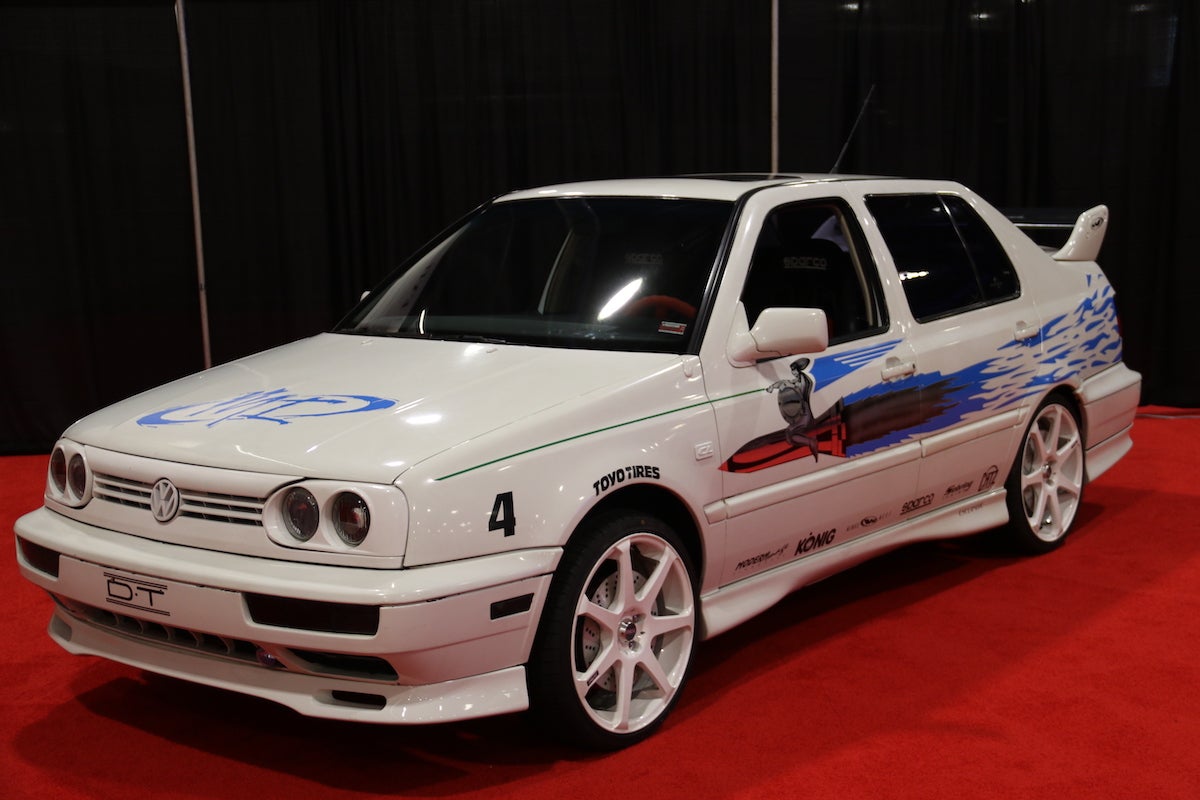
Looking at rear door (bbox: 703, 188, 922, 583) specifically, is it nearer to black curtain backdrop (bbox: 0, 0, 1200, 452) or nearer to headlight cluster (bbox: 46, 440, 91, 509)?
headlight cluster (bbox: 46, 440, 91, 509)

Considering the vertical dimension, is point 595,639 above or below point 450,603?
below

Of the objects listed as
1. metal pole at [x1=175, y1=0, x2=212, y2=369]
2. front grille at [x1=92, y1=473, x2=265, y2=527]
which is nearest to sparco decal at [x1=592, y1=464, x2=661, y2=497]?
front grille at [x1=92, y1=473, x2=265, y2=527]

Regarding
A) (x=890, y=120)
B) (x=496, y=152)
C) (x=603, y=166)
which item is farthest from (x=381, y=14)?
(x=890, y=120)

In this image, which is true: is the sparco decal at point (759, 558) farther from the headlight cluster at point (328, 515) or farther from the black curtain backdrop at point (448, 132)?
the black curtain backdrop at point (448, 132)

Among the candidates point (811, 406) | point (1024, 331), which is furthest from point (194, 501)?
point (1024, 331)

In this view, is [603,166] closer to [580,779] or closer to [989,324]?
[989,324]

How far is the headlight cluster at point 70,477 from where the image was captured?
317 centimetres

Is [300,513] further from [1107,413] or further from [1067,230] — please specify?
[1067,230]

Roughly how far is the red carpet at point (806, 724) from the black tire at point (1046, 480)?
322mm

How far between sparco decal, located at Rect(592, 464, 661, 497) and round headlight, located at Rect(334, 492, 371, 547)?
22.3 inches

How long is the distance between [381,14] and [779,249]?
4.53 metres

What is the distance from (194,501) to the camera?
9.59 ft

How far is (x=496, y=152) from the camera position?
770 cm

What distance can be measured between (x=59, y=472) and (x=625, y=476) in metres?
1.48
